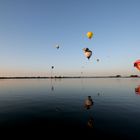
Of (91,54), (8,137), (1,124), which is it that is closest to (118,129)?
(8,137)

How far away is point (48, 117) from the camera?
2131 cm

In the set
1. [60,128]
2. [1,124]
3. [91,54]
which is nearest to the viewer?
[60,128]

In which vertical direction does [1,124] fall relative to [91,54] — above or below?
below

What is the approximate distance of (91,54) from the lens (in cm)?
5412

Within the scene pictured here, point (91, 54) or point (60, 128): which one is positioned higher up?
point (91, 54)

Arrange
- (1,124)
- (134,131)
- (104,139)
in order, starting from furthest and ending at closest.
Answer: (1,124), (134,131), (104,139)

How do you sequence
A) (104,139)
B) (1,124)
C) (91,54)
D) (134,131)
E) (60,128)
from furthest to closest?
1. (91,54)
2. (1,124)
3. (60,128)
4. (134,131)
5. (104,139)

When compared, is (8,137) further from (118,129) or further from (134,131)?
(134,131)

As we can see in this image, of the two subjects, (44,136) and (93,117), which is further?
(93,117)

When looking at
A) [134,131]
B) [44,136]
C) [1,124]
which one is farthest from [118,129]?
[1,124]

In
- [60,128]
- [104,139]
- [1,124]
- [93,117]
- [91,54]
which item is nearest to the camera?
[104,139]

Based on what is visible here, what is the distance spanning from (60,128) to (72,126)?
1325 millimetres

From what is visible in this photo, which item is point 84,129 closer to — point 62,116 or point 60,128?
point 60,128

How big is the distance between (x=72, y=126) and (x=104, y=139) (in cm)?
438
